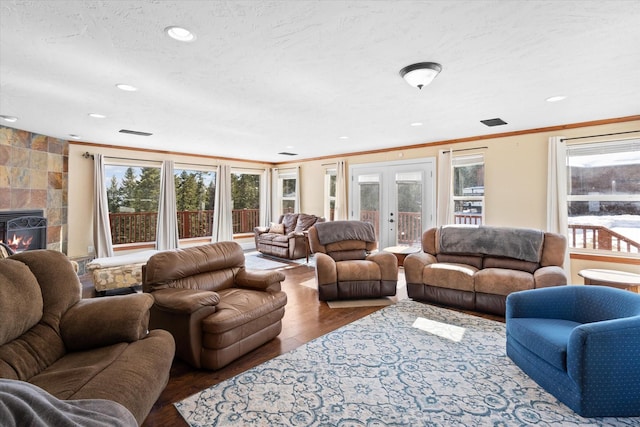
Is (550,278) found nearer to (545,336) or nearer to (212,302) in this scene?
(545,336)

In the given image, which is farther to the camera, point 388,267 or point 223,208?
point 223,208

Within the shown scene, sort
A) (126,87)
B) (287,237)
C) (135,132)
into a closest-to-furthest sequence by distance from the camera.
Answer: (126,87) < (135,132) < (287,237)

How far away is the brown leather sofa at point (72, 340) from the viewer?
1.39 m

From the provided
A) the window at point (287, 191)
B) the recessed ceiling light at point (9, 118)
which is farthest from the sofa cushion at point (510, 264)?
the recessed ceiling light at point (9, 118)

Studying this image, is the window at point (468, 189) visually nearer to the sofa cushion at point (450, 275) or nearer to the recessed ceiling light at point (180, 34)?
the sofa cushion at point (450, 275)

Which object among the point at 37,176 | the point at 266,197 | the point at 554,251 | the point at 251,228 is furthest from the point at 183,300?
the point at 251,228

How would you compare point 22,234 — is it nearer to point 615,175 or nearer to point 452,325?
point 452,325

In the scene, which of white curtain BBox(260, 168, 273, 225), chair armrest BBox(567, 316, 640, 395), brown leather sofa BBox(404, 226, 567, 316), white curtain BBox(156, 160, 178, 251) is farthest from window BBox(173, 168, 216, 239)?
chair armrest BBox(567, 316, 640, 395)

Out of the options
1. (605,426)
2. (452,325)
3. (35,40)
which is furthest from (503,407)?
(35,40)

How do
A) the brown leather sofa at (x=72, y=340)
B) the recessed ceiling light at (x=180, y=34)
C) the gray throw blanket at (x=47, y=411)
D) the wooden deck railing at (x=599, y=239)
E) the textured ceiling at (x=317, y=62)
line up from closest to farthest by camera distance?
the gray throw blanket at (x=47, y=411) < the brown leather sofa at (x=72, y=340) < the textured ceiling at (x=317, y=62) < the recessed ceiling light at (x=180, y=34) < the wooden deck railing at (x=599, y=239)

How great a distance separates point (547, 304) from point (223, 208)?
6737 millimetres

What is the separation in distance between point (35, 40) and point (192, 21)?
117 cm

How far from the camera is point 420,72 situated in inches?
94.5

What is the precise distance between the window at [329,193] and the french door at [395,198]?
655 millimetres
